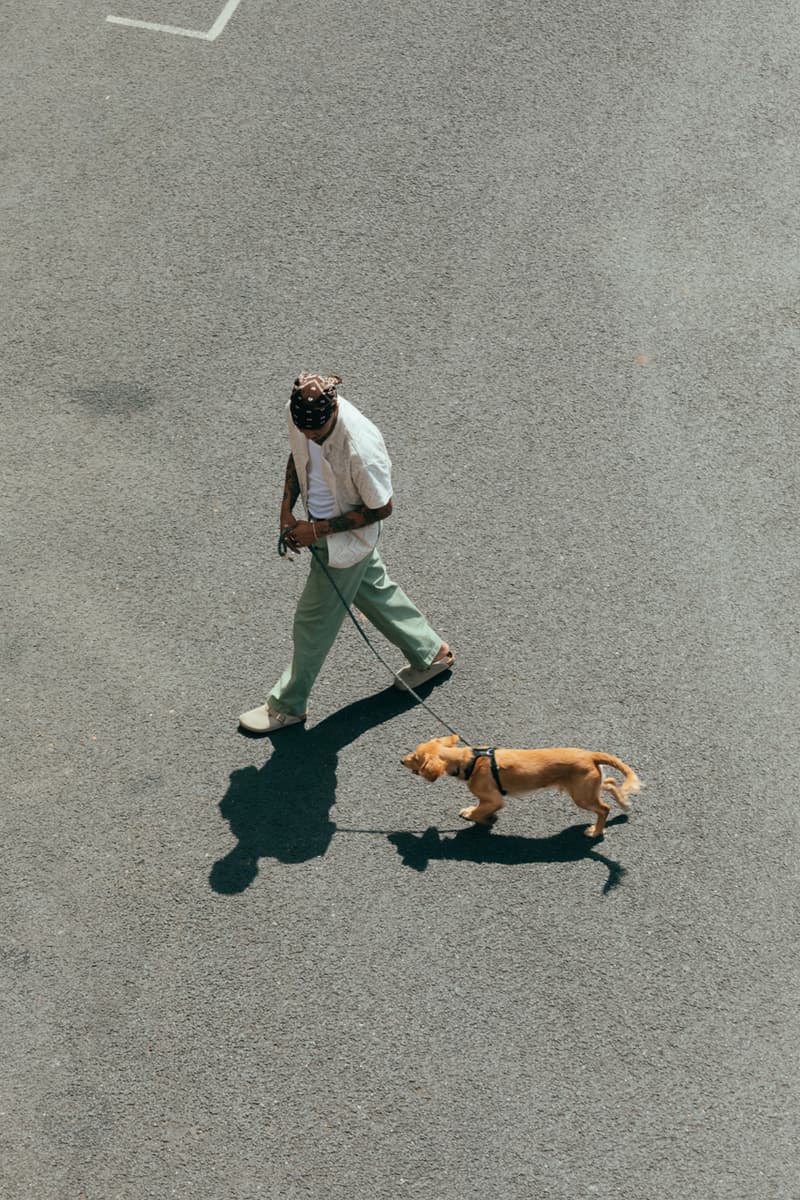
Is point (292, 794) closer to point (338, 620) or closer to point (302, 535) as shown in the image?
point (338, 620)

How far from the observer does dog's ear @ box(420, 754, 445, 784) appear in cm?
580

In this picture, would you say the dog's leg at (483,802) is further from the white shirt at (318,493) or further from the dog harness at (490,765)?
the white shirt at (318,493)

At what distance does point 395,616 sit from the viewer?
6.40 meters

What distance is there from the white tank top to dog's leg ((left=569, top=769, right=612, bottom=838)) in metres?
1.60

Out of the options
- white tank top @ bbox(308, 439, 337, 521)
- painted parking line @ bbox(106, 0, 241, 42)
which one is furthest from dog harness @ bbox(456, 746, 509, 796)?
painted parking line @ bbox(106, 0, 241, 42)

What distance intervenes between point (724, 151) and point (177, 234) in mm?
3824

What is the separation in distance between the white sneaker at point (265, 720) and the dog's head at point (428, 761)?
0.80m

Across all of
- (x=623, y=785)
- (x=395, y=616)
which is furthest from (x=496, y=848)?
(x=395, y=616)

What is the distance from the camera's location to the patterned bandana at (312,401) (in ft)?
17.4

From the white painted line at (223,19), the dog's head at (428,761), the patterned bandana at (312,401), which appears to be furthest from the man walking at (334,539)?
the white painted line at (223,19)

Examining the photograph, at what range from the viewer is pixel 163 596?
6.95m

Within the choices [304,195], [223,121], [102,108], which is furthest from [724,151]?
[102,108]

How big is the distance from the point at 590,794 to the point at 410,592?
1.64 metres

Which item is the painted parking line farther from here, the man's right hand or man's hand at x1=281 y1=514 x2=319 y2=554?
man's hand at x1=281 y1=514 x2=319 y2=554
